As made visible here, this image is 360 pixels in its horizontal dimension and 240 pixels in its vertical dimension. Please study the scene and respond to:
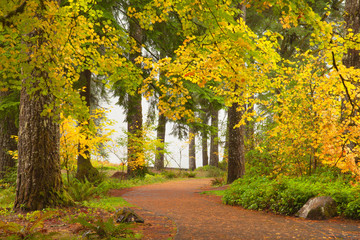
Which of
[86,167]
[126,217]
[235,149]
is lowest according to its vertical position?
[126,217]

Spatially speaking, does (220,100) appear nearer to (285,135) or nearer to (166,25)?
(285,135)

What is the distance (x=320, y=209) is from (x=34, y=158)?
5.82m

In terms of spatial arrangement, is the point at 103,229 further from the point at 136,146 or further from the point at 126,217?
the point at 136,146

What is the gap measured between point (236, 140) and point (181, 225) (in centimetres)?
641

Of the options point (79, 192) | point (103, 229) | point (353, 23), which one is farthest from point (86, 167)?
point (353, 23)

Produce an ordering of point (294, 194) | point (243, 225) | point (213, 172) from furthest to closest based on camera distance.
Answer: point (213, 172)
point (294, 194)
point (243, 225)

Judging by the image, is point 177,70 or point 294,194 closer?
point 177,70

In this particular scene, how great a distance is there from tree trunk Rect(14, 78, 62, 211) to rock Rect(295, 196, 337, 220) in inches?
205

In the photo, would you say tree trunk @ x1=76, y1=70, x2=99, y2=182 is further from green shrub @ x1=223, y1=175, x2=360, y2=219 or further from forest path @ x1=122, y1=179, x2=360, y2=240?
green shrub @ x1=223, y1=175, x2=360, y2=219

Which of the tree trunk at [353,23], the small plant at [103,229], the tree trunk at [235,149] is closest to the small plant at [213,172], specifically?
the tree trunk at [235,149]

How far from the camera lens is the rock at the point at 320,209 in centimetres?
554

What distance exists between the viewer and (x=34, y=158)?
5887 millimetres

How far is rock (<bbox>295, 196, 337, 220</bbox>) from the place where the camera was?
18.2 feet

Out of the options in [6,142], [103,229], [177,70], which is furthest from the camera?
[6,142]
